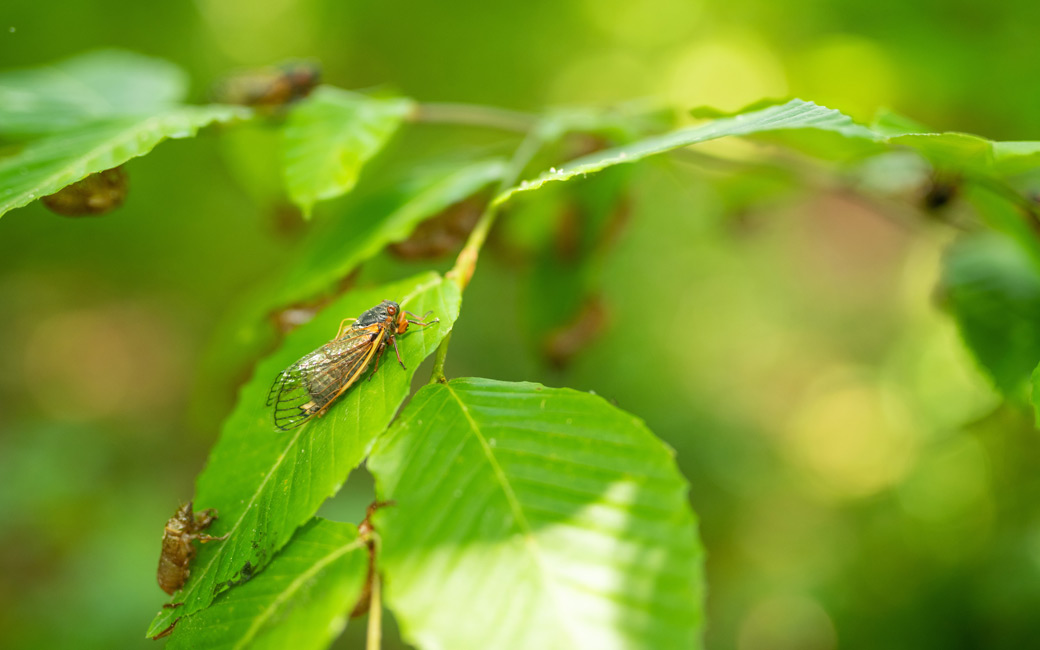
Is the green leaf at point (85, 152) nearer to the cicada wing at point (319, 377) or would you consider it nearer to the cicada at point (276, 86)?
the cicada at point (276, 86)

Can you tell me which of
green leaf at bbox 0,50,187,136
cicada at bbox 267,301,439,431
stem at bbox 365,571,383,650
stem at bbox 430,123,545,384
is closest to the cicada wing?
cicada at bbox 267,301,439,431

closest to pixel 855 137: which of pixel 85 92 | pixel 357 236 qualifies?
pixel 357 236

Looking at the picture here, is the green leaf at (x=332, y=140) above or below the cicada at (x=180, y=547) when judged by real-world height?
above

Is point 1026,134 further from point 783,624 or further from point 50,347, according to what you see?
point 50,347

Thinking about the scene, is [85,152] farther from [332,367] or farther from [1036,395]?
[1036,395]

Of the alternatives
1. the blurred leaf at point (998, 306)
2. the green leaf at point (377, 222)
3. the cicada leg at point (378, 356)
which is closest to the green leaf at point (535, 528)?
the cicada leg at point (378, 356)

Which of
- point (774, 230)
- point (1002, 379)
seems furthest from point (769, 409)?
point (1002, 379)
